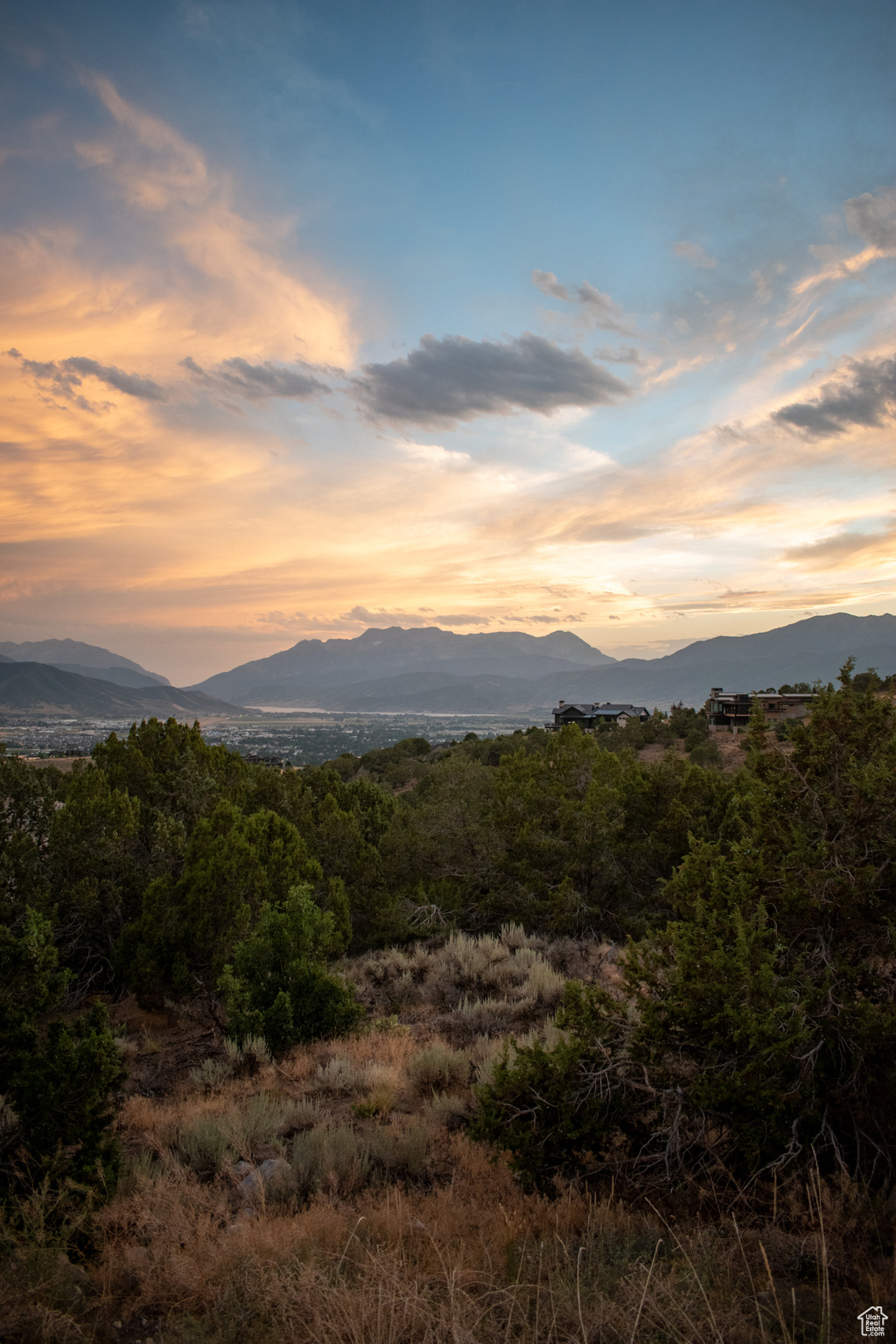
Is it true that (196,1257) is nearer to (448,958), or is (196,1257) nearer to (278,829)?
(448,958)

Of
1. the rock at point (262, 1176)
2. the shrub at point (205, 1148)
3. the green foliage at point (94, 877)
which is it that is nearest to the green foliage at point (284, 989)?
the shrub at point (205, 1148)

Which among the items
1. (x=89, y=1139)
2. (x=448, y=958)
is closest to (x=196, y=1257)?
(x=89, y=1139)

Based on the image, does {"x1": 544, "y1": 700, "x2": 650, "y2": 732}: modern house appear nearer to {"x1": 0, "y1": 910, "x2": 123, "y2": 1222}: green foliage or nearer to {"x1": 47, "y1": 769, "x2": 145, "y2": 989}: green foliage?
{"x1": 47, "y1": 769, "x2": 145, "y2": 989}: green foliage

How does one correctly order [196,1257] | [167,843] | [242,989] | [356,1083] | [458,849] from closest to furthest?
[196,1257] → [356,1083] → [242,989] → [167,843] → [458,849]

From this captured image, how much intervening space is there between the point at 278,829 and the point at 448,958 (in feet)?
14.2

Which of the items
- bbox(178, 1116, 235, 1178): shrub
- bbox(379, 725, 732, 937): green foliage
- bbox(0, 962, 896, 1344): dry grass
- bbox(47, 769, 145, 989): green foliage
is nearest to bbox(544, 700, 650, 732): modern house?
bbox(379, 725, 732, 937): green foliage

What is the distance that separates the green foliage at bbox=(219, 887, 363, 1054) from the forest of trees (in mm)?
40

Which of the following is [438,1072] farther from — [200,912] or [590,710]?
[590,710]

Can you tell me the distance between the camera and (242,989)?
9117 millimetres

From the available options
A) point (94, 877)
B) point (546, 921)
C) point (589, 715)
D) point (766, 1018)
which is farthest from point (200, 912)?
point (589, 715)

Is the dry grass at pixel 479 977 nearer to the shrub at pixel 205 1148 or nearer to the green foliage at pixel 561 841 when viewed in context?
the green foliage at pixel 561 841

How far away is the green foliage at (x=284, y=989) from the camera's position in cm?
884

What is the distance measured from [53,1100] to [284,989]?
460 centimetres

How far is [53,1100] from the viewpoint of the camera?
4996 millimetres
